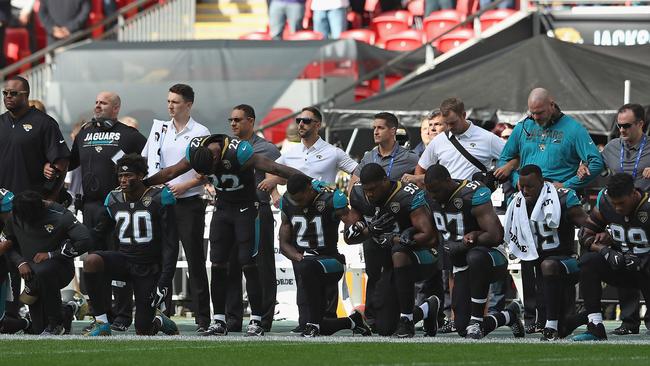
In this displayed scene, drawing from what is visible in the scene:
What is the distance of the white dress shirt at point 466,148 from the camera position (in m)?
13.6

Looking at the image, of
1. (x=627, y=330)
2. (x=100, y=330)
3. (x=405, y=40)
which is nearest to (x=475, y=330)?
(x=627, y=330)

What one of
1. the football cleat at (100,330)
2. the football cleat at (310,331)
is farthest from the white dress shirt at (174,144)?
the football cleat at (310,331)

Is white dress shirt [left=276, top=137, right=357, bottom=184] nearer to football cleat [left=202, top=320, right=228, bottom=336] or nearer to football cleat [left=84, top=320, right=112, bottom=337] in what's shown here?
football cleat [left=202, top=320, right=228, bottom=336]

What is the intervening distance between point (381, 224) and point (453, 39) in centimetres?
960

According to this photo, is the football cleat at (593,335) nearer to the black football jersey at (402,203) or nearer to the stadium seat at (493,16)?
the black football jersey at (402,203)

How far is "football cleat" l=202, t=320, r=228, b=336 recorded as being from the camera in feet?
42.0

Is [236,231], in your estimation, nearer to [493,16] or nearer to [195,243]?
[195,243]

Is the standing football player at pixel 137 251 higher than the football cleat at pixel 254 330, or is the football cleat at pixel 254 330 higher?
the standing football player at pixel 137 251

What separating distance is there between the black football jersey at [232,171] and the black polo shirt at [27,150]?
1.56m

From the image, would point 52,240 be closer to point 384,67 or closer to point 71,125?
point 71,125

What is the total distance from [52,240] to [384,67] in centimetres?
794

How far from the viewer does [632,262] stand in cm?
1230

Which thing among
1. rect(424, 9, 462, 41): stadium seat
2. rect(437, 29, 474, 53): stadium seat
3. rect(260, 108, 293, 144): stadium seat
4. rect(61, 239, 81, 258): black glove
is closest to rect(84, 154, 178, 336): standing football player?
rect(61, 239, 81, 258): black glove

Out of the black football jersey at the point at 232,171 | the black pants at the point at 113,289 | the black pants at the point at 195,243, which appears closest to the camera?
the black football jersey at the point at 232,171
